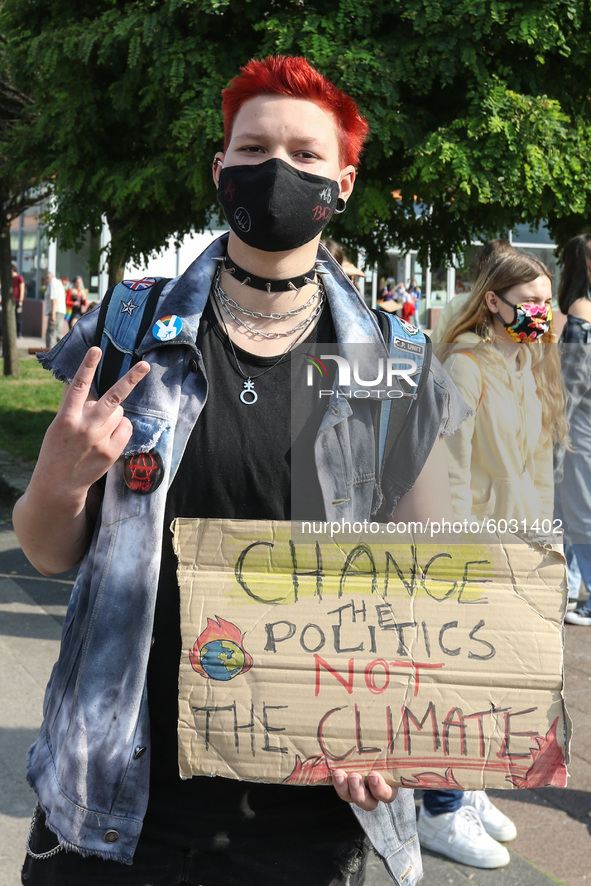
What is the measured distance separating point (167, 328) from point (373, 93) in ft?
14.4

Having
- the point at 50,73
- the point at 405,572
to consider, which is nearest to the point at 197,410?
the point at 405,572

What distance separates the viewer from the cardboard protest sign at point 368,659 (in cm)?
155

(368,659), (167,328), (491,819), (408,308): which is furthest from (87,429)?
(408,308)

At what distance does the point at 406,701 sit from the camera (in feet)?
5.13

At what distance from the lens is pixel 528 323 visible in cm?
371

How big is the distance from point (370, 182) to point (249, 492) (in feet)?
15.4

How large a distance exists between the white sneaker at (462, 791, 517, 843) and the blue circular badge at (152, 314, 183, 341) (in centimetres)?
245

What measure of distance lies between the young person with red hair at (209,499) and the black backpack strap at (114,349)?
0.01 m

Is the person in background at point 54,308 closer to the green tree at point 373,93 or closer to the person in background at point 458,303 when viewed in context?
the green tree at point 373,93

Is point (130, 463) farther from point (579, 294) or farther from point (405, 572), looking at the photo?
point (579, 294)

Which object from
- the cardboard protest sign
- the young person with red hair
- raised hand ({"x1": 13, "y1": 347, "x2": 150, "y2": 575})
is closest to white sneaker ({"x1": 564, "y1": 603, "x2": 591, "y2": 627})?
the young person with red hair

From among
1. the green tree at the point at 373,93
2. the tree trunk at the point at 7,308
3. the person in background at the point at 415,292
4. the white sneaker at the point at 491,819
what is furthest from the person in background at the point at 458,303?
the person in background at the point at 415,292

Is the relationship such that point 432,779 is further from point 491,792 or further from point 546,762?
point 491,792

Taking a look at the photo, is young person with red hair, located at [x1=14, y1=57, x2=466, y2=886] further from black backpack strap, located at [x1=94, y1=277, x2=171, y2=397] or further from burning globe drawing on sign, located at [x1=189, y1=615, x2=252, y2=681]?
burning globe drawing on sign, located at [x1=189, y1=615, x2=252, y2=681]
